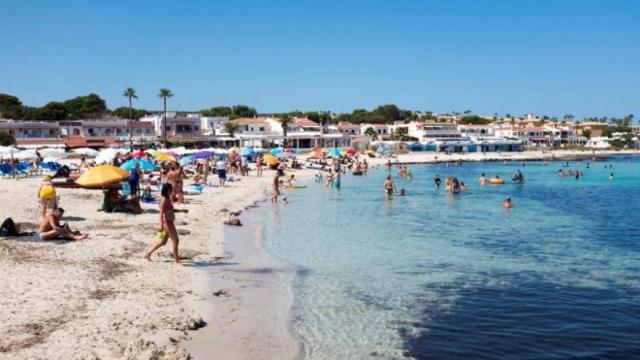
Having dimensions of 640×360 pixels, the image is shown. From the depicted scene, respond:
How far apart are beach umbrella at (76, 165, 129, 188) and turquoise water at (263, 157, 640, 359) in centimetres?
444

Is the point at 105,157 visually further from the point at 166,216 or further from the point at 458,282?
the point at 458,282

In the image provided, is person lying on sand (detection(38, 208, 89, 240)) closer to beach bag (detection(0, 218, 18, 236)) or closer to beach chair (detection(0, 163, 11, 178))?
beach bag (detection(0, 218, 18, 236))

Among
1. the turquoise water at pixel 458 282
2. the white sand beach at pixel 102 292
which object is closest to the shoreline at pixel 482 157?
the turquoise water at pixel 458 282

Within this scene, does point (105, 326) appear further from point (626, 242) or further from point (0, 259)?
point (626, 242)

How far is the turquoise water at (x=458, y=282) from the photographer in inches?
343

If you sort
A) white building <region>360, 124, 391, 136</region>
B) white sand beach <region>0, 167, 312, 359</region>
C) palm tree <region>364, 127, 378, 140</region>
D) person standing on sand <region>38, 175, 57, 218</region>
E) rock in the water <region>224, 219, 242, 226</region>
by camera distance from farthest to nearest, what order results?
1. white building <region>360, 124, 391, 136</region>
2. palm tree <region>364, 127, 378, 140</region>
3. rock in the water <region>224, 219, 242, 226</region>
4. person standing on sand <region>38, 175, 57, 218</region>
5. white sand beach <region>0, 167, 312, 359</region>

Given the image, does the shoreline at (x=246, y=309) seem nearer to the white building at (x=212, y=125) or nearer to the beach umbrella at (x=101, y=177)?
the beach umbrella at (x=101, y=177)

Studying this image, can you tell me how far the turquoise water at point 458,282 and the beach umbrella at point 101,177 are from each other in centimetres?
444

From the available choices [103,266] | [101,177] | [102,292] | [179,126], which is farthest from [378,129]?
[102,292]

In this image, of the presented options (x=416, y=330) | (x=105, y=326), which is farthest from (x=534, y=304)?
(x=105, y=326)

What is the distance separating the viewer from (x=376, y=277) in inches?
505

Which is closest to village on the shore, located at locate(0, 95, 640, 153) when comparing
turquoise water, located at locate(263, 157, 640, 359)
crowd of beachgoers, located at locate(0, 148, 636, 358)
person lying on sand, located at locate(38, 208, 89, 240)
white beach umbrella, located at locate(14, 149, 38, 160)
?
white beach umbrella, located at locate(14, 149, 38, 160)

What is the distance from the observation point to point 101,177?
1736 centimetres

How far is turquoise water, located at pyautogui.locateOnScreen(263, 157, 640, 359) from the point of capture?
872 centimetres
